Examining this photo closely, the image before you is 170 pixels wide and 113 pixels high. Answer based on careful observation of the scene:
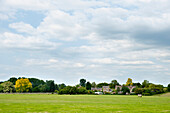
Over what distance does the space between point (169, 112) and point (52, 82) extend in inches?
5575

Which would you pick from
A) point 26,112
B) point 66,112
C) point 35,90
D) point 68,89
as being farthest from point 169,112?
point 35,90

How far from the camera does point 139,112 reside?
2239 cm

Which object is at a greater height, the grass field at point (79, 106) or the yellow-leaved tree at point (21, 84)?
the yellow-leaved tree at point (21, 84)

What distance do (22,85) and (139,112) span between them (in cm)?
11400

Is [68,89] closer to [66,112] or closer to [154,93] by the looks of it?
[154,93]

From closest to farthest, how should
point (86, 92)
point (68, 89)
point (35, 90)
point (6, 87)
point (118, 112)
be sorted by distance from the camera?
point (118, 112), point (68, 89), point (86, 92), point (6, 87), point (35, 90)

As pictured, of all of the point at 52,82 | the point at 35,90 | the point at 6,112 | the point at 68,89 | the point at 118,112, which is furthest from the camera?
the point at 52,82

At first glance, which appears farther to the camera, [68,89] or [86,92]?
[86,92]

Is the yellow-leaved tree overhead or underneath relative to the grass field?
overhead

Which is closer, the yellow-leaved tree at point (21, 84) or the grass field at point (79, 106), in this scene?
the grass field at point (79, 106)

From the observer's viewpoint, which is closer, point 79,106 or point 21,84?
point 79,106

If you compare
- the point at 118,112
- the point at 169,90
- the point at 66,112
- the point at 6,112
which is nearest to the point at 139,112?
the point at 118,112

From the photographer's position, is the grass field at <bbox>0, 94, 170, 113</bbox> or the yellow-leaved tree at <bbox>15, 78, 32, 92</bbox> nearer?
the grass field at <bbox>0, 94, 170, 113</bbox>

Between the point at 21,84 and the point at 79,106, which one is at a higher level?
the point at 21,84
